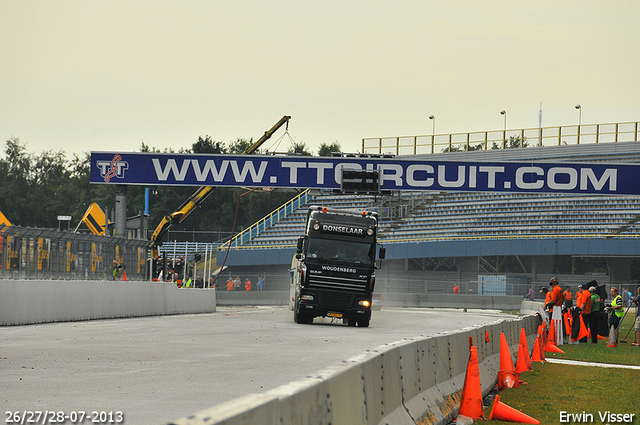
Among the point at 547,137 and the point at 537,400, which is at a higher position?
the point at 547,137

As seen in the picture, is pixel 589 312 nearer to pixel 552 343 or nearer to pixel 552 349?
pixel 552 343

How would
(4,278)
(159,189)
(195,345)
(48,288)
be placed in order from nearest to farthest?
(195,345)
(4,278)
(48,288)
(159,189)

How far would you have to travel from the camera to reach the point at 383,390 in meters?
6.60

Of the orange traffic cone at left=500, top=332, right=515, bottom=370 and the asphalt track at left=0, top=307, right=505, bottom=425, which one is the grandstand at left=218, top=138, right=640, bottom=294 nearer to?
the asphalt track at left=0, top=307, right=505, bottom=425

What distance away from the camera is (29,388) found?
9.35 metres

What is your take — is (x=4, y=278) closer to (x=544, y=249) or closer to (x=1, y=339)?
(x=1, y=339)

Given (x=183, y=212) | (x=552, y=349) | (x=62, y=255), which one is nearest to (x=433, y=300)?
(x=183, y=212)

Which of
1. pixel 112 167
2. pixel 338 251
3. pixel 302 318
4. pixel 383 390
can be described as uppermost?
pixel 112 167

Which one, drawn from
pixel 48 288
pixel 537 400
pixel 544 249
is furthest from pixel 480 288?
pixel 537 400

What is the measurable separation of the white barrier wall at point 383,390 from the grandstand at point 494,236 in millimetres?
40931

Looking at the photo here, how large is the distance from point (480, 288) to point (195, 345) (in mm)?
39009

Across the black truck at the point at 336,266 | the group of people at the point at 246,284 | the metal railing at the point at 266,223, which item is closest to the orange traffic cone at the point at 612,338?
the black truck at the point at 336,266

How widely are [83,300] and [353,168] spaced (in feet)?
50.8

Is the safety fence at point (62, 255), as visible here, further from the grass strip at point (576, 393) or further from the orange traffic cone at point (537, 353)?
the grass strip at point (576, 393)
